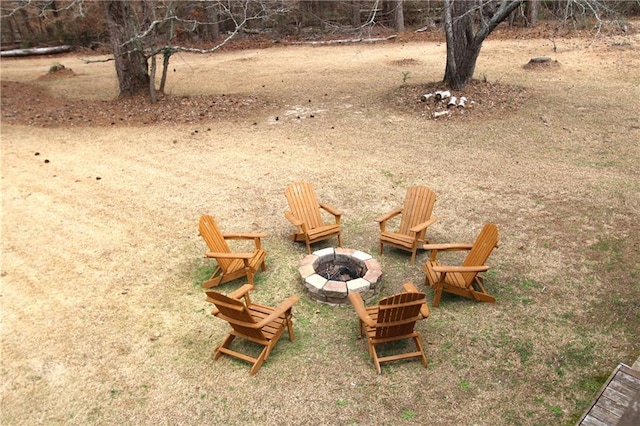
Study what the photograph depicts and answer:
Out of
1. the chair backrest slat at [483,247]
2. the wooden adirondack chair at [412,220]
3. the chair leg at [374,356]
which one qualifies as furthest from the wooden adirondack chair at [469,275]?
the chair leg at [374,356]

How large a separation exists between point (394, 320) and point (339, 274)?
136cm

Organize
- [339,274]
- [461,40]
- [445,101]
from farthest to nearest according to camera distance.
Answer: [461,40] → [445,101] → [339,274]

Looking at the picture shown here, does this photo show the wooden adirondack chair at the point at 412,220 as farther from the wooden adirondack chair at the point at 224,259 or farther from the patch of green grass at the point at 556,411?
the patch of green grass at the point at 556,411

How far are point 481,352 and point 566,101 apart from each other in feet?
29.0

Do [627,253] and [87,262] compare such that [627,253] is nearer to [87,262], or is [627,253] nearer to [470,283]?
[470,283]

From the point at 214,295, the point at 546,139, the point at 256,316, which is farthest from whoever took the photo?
the point at 546,139

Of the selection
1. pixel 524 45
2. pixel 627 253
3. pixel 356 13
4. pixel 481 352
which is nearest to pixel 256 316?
pixel 481 352

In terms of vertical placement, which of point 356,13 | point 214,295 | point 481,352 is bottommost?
point 481,352

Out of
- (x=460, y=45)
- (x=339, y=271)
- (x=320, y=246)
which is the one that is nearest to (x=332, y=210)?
(x=320, y=246)

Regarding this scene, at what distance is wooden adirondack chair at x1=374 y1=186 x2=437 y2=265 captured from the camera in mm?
5293

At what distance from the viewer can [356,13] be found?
78.0 ft

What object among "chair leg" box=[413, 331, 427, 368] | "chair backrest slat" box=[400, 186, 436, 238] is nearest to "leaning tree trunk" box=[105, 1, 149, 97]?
"chair backrest slat" box=[400, 186, 436, 238]

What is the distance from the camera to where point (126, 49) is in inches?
454

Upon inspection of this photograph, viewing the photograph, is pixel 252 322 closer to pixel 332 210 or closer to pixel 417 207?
pixel 332 210
